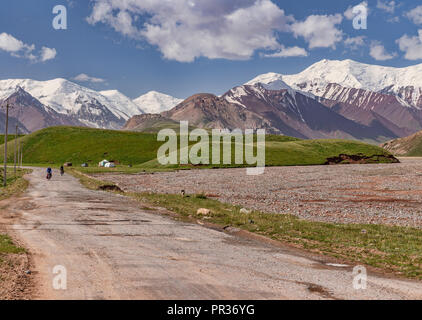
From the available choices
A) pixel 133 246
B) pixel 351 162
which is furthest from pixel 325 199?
pixel 351 162

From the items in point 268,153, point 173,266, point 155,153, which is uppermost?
point 155,153

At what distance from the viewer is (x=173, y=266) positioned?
51.8 ft

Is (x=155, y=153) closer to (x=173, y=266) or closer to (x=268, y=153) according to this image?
(x=268, y=153)

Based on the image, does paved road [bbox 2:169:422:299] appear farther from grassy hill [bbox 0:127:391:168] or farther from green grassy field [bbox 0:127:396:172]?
grassy hill [bbox 0:127:391:168]

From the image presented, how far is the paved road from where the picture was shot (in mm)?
12570

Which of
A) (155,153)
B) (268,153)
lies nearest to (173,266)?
(268,153)

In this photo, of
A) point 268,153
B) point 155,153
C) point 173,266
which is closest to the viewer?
point 173,266

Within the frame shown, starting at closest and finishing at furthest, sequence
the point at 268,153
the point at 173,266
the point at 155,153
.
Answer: the point at 173,266
the point at 268,153
the point at 155,153

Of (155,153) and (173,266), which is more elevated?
(155,153)

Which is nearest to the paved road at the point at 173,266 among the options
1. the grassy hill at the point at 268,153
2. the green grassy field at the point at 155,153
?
the green grassy field at the point at 155,153

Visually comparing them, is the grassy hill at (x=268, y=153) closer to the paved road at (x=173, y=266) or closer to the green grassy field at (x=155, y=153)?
the green grassy field at (x=155, y=153)
